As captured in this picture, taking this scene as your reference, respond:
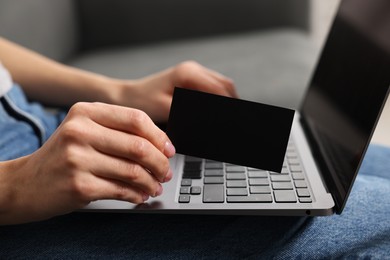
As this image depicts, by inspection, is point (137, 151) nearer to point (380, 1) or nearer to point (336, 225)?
point (336, 225)

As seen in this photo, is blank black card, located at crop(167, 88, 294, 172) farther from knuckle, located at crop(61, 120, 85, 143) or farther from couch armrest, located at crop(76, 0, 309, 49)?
couch armrest, located at crop(76, 0, 309, 49)

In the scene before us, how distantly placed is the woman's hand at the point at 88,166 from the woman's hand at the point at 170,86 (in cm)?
26

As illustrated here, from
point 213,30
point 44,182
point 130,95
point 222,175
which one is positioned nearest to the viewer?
point 44,182

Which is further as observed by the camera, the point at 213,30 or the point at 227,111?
the point at 213,30

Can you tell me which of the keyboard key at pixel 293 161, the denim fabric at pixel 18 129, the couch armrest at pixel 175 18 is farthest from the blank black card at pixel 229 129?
the couch armrest at pixel 175 18

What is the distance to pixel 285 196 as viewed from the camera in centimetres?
51

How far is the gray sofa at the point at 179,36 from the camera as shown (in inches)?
47.6

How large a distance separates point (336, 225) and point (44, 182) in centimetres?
33

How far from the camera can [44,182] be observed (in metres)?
0.44

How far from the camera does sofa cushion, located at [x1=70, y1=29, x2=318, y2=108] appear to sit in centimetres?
112

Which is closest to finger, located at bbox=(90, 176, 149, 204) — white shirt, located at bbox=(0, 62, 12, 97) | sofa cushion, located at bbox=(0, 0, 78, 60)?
white shirt, located at bbox=(0, 62, 12, 97)

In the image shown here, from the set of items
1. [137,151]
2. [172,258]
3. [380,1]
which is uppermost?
[380,1]

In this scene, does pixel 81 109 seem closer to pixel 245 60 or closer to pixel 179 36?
pixel 245 60

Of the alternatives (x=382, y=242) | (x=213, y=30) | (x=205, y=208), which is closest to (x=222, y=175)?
(x=205, y=208)
